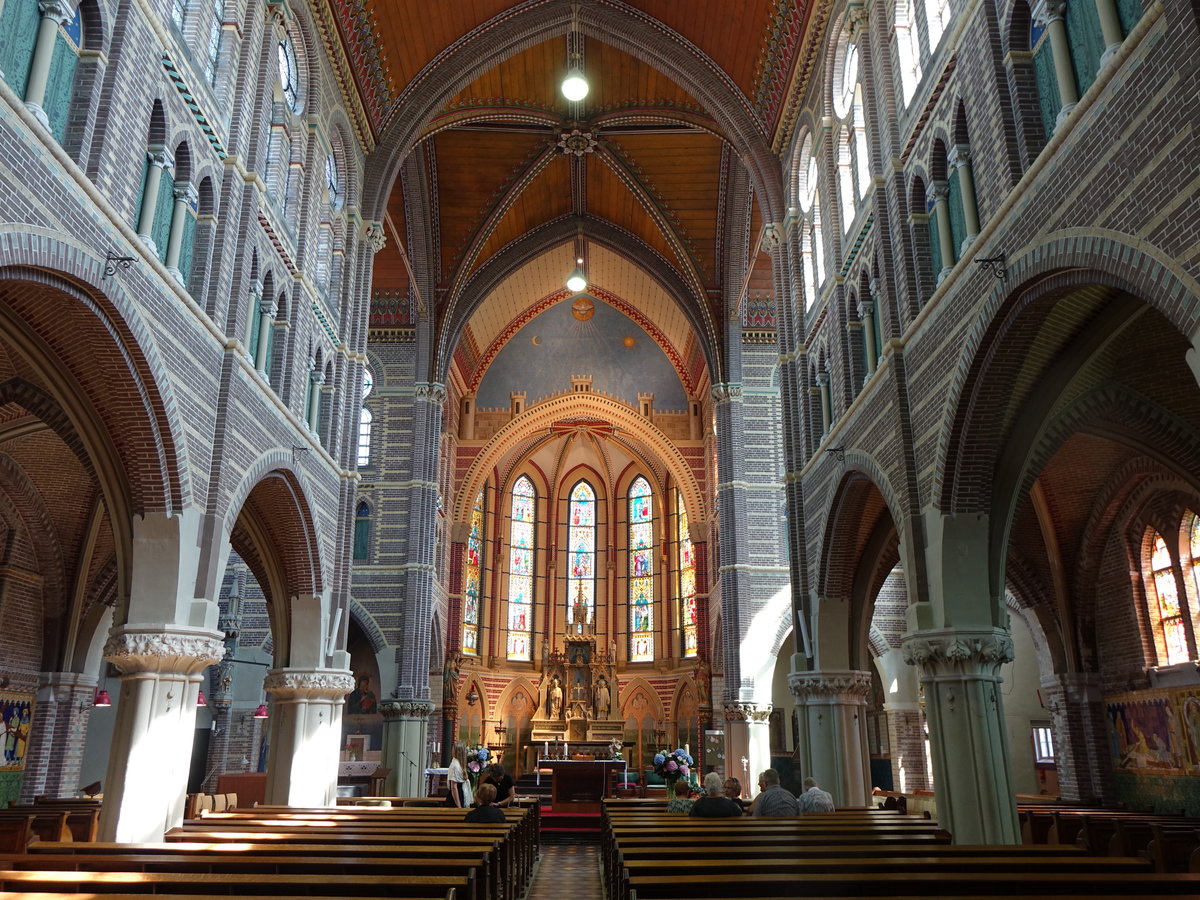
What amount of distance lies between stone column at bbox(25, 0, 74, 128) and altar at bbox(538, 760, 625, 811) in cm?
1967

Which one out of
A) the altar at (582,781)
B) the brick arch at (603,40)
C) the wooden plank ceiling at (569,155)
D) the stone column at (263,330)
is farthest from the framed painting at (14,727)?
the wooden plank ceiling at (569,155)

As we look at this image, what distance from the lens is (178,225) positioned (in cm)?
1284

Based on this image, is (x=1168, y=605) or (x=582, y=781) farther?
(x=582, y=781)

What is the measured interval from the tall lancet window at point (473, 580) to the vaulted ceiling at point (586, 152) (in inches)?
271

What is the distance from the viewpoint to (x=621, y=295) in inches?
1458

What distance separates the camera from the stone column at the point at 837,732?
1867cm

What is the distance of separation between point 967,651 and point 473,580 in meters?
31.4

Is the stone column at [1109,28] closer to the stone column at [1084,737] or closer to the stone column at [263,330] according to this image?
the stone column at [263,330]

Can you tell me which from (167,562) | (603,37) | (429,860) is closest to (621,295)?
(603,37)

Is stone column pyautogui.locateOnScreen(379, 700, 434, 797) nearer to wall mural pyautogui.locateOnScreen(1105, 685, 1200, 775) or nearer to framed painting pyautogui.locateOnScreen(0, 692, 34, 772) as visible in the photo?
framed painting pyautogui.locateOnScreen(0, 692, 34, 772)

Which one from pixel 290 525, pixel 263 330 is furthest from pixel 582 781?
pixel 263 330

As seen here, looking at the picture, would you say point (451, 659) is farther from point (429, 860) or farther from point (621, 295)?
point (429, 860)

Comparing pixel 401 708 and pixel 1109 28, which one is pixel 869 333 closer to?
pixel 1109 28

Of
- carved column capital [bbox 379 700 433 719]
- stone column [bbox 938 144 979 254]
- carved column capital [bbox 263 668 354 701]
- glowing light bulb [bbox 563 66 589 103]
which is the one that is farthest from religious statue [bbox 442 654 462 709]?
stone column [bbox 938 144 979 254]
